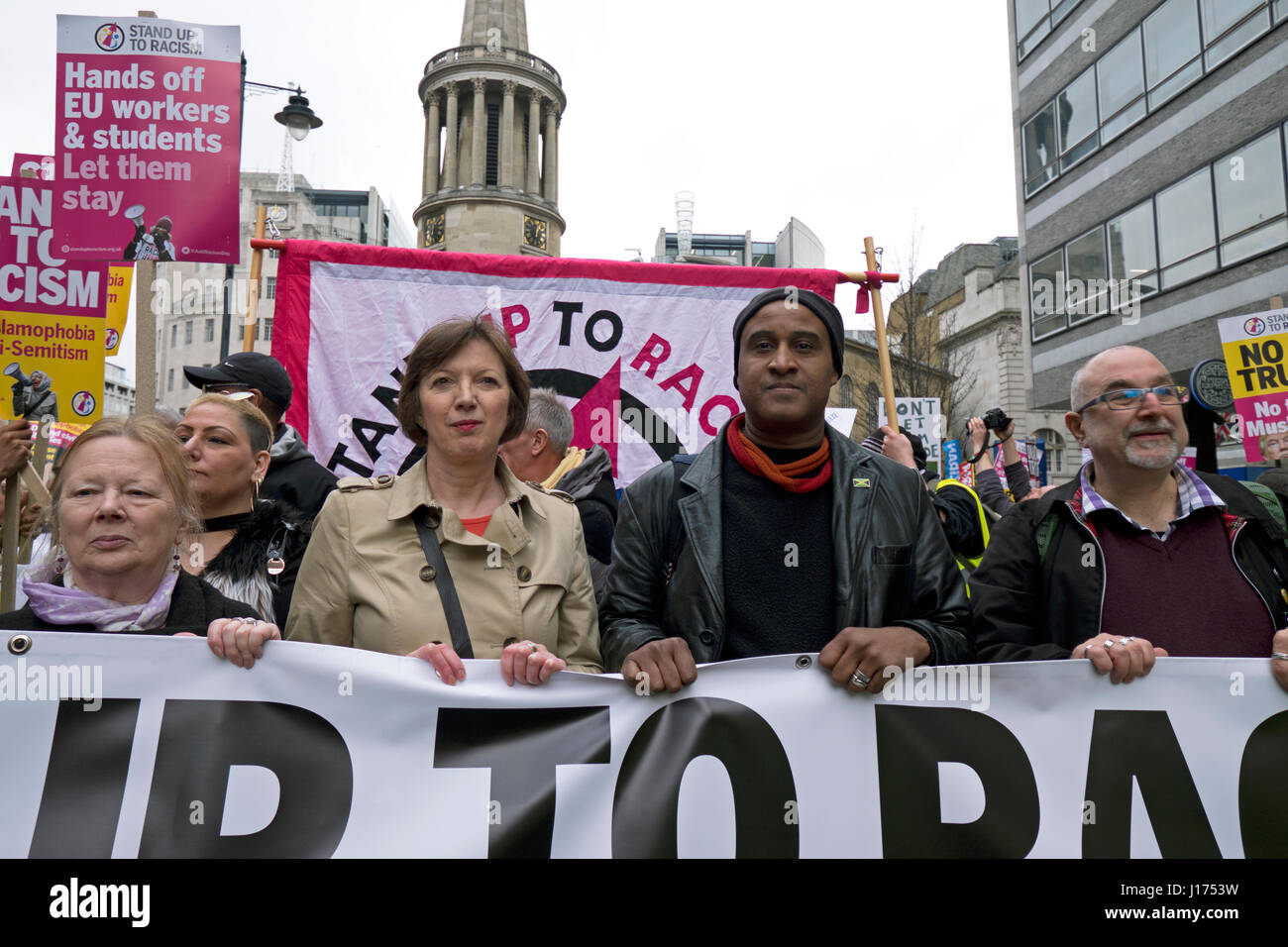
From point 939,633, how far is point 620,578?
32.2 inches

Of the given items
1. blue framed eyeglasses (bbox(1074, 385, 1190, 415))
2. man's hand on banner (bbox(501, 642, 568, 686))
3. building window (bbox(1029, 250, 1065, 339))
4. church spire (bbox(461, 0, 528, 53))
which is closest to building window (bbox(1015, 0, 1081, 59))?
building window (bbox(1029, 250, 1065, 339))

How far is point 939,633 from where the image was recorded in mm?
2311

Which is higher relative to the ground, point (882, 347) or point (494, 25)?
point (494, 25)

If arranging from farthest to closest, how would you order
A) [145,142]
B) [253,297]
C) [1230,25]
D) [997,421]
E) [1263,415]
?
[1230,25] → [1263,415] → [997,421] → [253,297] → [145,142]

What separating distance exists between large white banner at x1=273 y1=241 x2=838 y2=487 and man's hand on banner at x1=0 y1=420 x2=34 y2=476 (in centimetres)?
184

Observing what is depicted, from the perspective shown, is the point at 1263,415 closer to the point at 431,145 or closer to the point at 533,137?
the point at 533,137

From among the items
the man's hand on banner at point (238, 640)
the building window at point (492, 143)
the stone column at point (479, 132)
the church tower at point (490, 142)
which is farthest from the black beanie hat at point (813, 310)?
the building window at point (492, 143)

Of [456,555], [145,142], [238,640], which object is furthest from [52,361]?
[456,555]

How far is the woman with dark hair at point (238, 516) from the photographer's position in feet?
8.85

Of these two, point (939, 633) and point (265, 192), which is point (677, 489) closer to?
point (939, 633)

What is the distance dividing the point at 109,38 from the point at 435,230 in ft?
139

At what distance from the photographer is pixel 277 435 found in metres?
3.90

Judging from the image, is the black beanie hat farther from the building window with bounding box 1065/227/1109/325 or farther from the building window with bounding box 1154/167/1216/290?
the building window with bounding box 1065/227/1109/325
